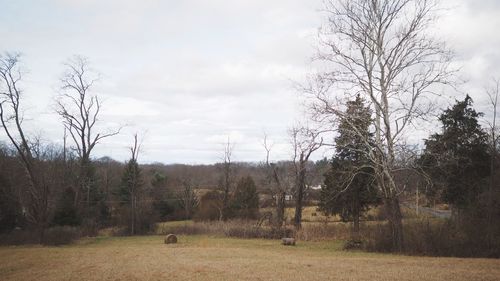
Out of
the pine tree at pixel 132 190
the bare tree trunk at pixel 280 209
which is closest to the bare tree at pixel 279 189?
the bare tree trunk at pixel 280 209

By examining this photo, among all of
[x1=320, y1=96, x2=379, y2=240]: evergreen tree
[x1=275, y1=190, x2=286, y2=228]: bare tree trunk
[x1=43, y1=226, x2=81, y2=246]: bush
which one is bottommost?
[x1=43, y1=226, x2=81, y2=246]: bush

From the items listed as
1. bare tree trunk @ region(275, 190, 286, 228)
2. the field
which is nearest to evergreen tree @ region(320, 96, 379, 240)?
bare tree trunk @ region(275, 190, 286, 228)

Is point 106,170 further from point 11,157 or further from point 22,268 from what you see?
point 22,268

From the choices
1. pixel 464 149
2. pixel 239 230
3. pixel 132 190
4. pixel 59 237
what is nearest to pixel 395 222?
pixel 239 230

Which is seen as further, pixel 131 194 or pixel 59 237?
pixel 131 194

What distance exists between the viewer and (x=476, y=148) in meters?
31.4

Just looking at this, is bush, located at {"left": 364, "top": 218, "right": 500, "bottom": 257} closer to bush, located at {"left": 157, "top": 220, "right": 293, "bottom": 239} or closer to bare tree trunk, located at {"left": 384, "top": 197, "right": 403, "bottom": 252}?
bare tree trunk, located at {"left": 384, "top": 197, "right": 403, "bottom": 252}

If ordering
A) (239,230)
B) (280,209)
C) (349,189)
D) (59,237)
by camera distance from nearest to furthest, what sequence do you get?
(59,237), (349,189), (239,230), (280,209)

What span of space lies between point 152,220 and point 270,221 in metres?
11.8

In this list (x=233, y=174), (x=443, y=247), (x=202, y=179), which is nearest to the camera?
(x=443, y=247)

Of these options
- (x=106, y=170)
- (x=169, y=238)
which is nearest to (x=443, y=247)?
(x=169, y=238)

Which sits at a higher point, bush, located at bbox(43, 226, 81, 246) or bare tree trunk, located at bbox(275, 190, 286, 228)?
bare tree trunk, located at bbox(275, 190, 286, 228)

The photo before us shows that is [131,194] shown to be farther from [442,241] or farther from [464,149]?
[442,241]

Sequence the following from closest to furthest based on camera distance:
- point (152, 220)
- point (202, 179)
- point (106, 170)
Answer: point (152, 220) < point (106, 170) < point (202, 179)
